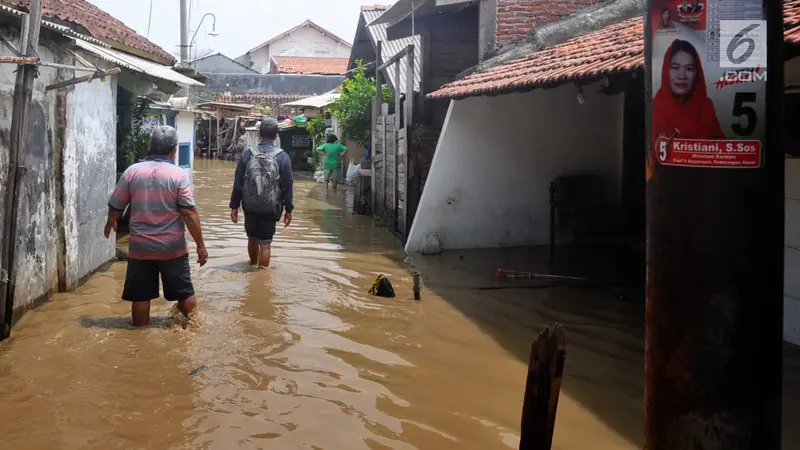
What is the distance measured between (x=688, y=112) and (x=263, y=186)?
6.84m

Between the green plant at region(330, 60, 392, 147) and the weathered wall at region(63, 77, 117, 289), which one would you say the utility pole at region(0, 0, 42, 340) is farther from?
the green plant at region(330, 60, 392, 147)

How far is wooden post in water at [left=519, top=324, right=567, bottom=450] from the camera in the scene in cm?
285

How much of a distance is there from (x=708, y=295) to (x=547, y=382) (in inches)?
35.1

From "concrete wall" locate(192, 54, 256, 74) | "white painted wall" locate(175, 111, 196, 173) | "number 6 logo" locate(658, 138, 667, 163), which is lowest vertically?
"number 6 logo" locate(658, 138, 667, 163)

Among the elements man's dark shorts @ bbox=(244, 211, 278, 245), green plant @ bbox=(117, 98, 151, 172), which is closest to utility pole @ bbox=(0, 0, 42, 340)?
man's dark shorts @ bbox=(244, 211, 278, 245)

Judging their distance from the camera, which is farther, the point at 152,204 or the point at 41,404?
the point at 152,204

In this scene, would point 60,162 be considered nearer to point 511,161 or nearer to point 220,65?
point 511,161

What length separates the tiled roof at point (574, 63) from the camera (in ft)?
18.0

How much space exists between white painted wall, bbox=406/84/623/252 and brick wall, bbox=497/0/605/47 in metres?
1.30

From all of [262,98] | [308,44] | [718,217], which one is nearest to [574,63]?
[718,217]

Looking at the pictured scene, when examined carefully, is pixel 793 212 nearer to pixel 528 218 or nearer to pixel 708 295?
pixel 708 295

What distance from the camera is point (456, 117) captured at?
33.4 ft

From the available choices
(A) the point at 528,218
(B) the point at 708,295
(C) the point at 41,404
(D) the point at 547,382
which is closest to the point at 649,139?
(B) the point at 708,295

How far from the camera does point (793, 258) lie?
237 inches
